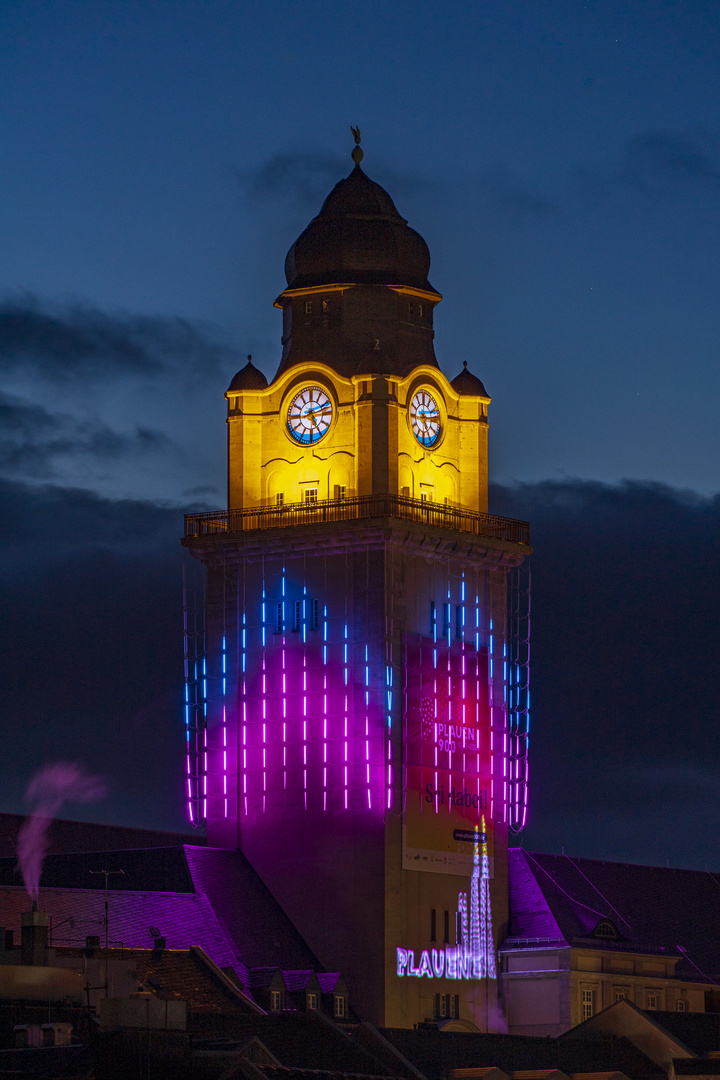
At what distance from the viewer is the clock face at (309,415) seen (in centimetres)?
14600

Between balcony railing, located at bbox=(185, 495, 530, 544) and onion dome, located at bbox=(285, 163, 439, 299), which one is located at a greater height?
onion dome, located at bbox=(285, 163, 439, 299)

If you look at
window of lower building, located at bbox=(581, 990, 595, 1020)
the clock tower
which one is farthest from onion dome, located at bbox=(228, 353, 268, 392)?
window of lower building, located at bbox=(581, 990, 595, 1020)

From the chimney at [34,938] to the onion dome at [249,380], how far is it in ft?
108

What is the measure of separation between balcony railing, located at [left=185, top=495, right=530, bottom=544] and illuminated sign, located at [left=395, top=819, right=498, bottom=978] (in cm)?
1395

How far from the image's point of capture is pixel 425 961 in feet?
463

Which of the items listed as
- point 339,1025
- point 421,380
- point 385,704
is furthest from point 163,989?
point 421,380

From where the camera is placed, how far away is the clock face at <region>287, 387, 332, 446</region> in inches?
5748

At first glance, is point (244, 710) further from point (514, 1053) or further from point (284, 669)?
point (514, 1053)

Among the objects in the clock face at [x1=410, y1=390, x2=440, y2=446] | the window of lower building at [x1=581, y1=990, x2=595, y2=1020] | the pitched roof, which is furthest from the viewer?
the clock face at [x1=410, y1=390, x2=440, y2=446]

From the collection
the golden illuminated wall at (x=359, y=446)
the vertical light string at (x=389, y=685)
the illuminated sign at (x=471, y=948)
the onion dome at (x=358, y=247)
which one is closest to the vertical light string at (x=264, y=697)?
the golden illuminated wall at (x=359, y=446)

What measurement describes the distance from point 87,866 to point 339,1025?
1678cm

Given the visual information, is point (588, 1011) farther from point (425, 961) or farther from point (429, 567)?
point (429, 567)

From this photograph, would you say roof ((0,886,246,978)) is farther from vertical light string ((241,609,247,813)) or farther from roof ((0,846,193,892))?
vertical light string ((241,609,247,813))

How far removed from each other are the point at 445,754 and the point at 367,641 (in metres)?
6.67
